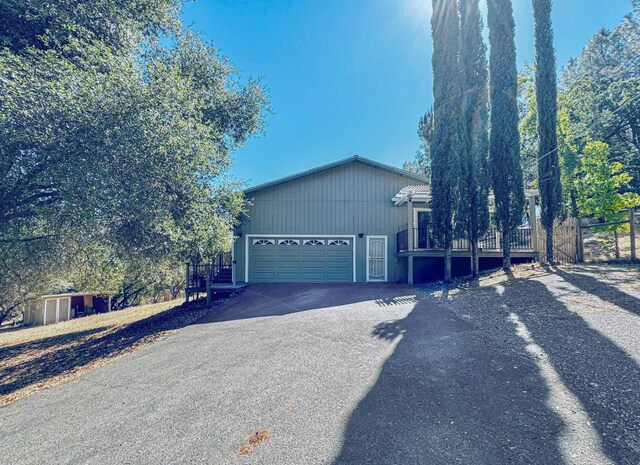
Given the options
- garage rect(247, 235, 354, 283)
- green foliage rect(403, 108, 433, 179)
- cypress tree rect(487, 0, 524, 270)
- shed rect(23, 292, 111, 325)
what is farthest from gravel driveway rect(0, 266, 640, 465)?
green foliage rect(403, 108, 433, 179)

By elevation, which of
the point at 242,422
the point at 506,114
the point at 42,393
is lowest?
the point at 42,393

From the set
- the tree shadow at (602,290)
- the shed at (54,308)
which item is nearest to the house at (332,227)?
the tree shadow at (602,290)

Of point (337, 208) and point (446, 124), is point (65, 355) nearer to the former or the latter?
point (337, 208)

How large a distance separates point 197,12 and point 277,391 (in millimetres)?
12139

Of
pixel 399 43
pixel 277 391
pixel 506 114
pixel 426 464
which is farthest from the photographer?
pixel 399 43

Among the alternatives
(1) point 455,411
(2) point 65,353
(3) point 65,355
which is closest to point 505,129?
(1) point 455,411

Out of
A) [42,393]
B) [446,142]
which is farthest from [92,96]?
[446,142]

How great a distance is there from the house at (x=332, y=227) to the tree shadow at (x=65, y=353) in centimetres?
412

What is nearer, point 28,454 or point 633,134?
point 28,454

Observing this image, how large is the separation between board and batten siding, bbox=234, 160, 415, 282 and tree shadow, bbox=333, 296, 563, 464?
29.0 ft

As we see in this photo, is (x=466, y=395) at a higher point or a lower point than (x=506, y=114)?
lower

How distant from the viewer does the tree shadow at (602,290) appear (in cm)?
528

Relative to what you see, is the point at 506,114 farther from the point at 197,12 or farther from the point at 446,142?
the point at 197,12

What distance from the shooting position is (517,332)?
4.86m
